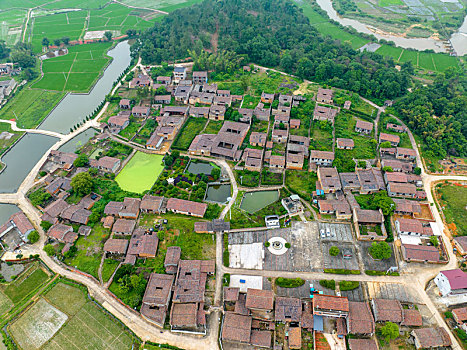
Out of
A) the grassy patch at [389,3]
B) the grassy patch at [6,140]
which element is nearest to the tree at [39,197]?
the grassy patch at [6,140]

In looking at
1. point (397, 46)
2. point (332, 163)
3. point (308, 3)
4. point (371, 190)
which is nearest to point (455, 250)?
point (371, 190)

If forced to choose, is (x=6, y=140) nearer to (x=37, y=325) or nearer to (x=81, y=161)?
(x=81, y=161)

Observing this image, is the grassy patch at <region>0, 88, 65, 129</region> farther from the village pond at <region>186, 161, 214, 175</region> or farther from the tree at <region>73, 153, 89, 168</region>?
the village pond at <region>186, 161, 214, 175</region>

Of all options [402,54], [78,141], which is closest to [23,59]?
[78,141]

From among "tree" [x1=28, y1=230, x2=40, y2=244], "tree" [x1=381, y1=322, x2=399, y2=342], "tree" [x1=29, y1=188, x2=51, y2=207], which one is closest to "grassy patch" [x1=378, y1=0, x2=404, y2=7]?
"tree" [x1=381, y1=322, x2=399, y2=342]

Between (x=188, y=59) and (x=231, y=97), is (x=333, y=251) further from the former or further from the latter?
(x=188, y=59)
